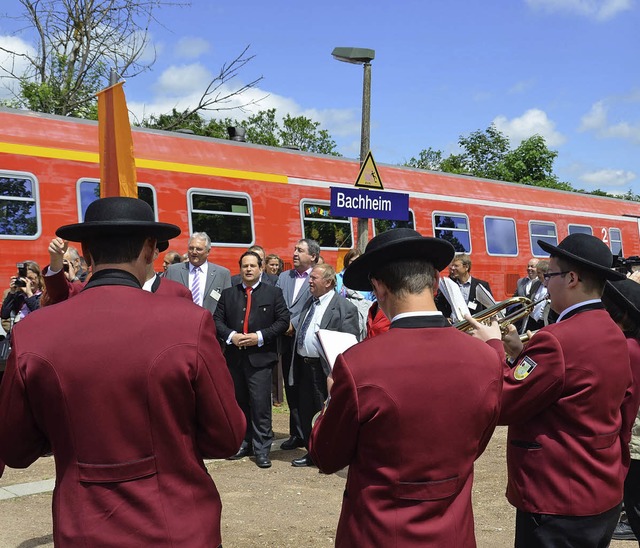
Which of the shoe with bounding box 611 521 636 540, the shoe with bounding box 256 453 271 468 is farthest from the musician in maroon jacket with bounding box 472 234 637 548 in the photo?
the shoe with bounding box 256 453 271 468

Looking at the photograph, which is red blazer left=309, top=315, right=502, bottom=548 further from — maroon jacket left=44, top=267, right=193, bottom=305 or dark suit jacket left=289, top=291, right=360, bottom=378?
dark suit jacket left=289, top=291, right=360, bottom=378

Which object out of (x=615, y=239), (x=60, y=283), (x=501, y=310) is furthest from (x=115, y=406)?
(x=615, y=239)

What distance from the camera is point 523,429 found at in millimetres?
3166

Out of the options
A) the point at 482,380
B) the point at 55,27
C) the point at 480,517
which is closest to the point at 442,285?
the point at 480,517

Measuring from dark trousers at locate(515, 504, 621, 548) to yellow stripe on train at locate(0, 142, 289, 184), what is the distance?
344 inches

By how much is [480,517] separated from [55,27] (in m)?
17.5

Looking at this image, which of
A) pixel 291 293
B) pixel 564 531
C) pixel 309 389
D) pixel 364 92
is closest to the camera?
pixel 564 531

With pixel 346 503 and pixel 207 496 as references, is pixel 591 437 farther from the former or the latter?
pixel 207 496

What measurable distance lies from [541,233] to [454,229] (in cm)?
335

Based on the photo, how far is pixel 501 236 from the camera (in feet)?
54.6

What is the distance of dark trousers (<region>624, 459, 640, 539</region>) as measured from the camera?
161 inches

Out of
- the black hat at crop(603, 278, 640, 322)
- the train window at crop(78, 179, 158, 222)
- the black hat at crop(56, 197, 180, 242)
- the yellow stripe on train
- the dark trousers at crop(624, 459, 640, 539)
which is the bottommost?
the dark trousers at crop(624, 459, 640, 539)

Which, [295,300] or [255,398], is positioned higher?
[295,300]

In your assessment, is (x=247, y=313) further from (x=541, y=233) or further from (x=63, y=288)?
(x=541, y=233)
